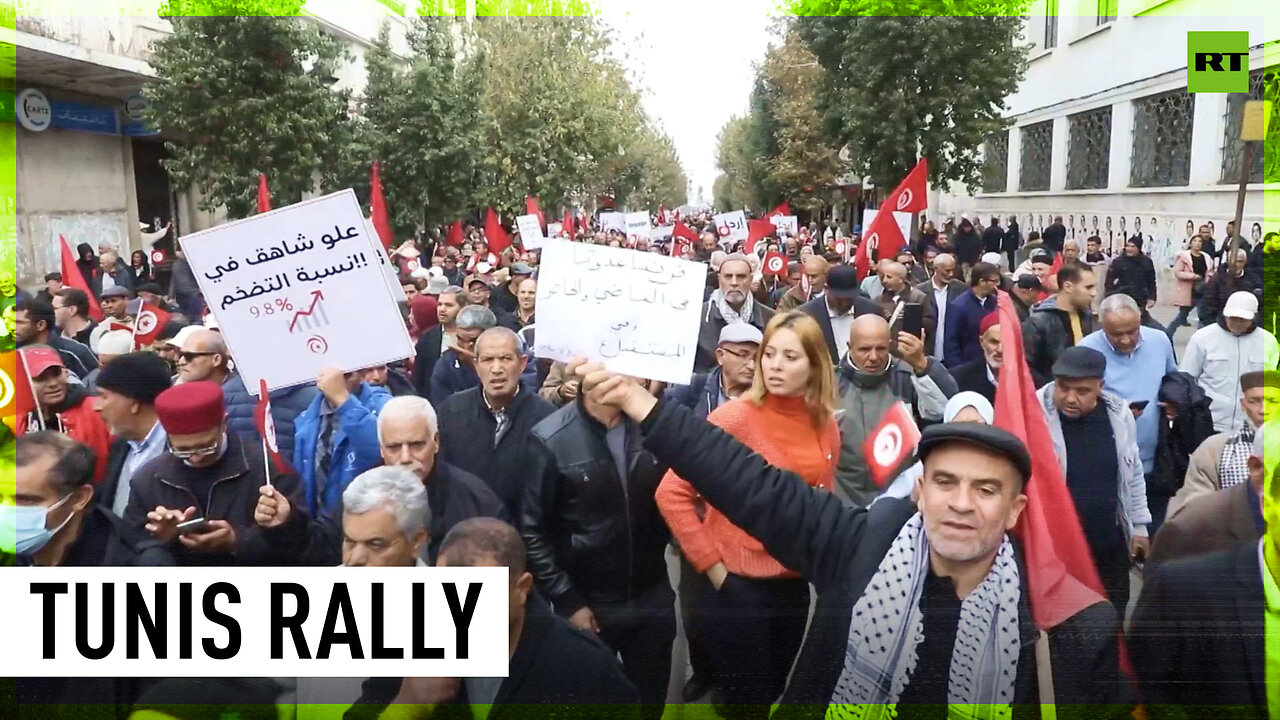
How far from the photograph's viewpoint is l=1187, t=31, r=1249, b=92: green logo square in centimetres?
237

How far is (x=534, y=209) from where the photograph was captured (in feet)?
21.0

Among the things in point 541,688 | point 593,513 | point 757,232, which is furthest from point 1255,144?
point 757,232

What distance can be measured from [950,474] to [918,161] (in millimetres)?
1236

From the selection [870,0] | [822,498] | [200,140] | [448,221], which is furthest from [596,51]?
[448,221]

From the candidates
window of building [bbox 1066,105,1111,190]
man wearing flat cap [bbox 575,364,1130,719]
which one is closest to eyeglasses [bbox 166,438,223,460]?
man wearing flat cap [bbox 575,364,1130,719]

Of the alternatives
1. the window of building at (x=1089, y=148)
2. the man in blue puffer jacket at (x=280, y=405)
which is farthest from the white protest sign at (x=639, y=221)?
the window of building at (x=1089, y=148)

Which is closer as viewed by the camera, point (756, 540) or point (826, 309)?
point (756, 540)

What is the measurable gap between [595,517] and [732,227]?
5833 millimetres

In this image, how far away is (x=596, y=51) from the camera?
10.4 feet

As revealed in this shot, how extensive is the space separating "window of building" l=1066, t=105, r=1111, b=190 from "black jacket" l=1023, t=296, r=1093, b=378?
49.9 inches

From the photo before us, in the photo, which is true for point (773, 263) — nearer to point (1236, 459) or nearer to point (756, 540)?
point (1236, 459)

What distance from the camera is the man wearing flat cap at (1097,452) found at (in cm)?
288

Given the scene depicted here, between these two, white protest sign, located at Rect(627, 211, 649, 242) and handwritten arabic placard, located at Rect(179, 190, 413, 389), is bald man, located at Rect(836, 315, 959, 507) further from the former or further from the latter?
white protest sign, located at Rect(627, 211, 649, 242)

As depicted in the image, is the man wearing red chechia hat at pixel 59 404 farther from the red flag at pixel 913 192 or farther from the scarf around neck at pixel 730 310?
the scarf around neck at pixel 730 310
